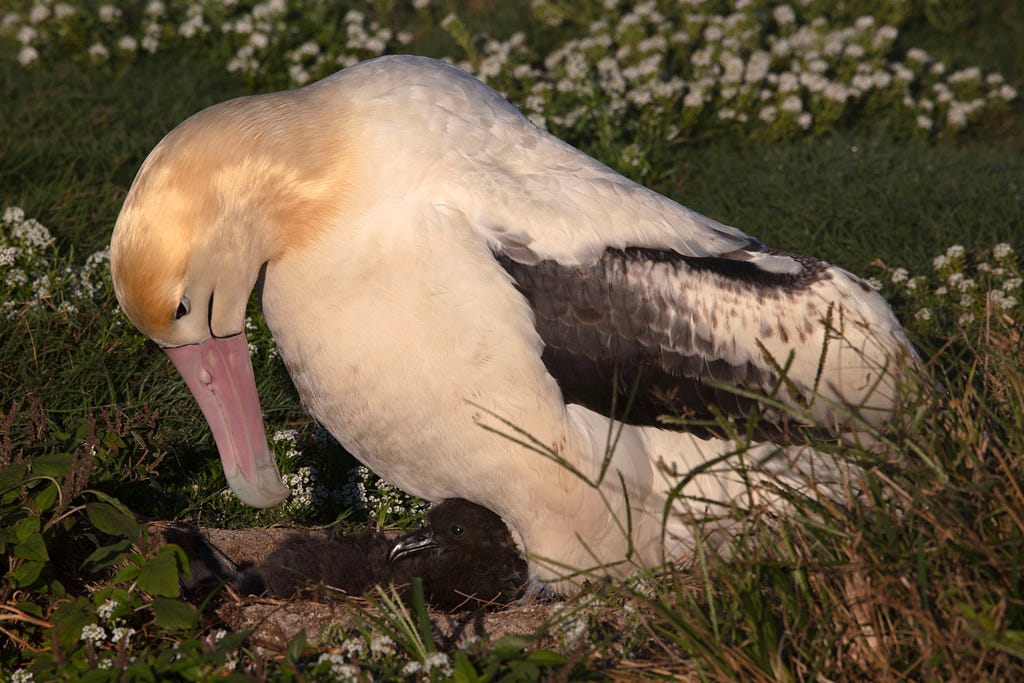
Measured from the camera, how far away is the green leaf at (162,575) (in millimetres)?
3611

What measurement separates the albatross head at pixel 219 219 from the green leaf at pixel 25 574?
0.74 meters

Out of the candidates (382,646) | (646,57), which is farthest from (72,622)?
(646,57)

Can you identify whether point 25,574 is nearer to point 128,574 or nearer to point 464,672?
point 128,574

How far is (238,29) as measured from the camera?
8969mm

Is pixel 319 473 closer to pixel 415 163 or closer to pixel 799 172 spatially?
pixel 415 163

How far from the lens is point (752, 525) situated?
350 centimetres

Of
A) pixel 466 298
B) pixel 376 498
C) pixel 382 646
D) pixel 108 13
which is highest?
pixel 466 298

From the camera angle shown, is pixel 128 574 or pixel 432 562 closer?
pixel 128 574

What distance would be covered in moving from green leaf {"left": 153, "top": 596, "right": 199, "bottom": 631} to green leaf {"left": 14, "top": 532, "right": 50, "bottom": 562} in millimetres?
431

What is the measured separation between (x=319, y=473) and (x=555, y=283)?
1.82m

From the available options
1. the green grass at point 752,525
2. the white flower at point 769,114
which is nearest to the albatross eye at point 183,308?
the green grass at point 752,525

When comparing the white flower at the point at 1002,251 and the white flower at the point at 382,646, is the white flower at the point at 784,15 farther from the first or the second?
the white flower at the point at 382,646

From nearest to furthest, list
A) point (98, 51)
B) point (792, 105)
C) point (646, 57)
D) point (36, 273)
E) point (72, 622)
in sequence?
point (72, 622)
point (36, 273)
point (792, 105)
point (646, 57)
point (98, 51)

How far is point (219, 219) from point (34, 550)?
3.57 ft
